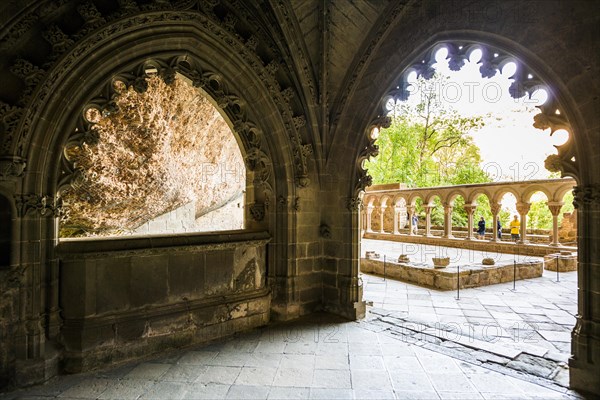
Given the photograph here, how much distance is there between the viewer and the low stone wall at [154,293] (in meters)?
3.12

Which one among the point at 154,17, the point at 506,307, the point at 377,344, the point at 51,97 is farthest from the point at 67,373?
the point at 506,307

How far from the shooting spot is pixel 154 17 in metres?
3.34

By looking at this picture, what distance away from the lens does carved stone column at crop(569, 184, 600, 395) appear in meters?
2.78

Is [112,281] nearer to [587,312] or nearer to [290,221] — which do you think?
[290,221]

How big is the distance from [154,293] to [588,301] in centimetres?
418

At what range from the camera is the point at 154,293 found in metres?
3.52

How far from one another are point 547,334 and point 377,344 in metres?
2.22

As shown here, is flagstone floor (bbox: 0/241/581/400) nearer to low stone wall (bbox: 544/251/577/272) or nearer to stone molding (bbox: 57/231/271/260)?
stone molding (bbox: 57/231/271/260)

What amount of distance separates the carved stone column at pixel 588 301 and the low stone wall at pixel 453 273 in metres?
3.43

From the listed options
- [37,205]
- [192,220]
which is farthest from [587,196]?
[192,220]

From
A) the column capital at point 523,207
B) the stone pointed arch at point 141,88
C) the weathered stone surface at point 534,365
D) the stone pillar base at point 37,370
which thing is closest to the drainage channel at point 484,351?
the weathered stone surface at point 534,365

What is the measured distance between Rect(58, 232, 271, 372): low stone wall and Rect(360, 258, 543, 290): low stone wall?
3769 mm

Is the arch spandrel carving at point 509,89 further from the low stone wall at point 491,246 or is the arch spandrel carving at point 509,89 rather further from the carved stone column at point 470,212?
the low stone wall at point 491,246

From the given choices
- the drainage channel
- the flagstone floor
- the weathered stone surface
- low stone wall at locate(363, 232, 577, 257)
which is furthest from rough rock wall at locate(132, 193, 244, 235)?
low stone wall at locate(363, 232, 577, 257)
